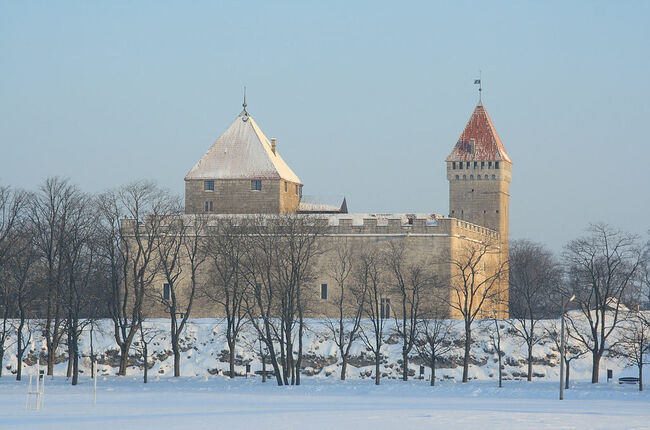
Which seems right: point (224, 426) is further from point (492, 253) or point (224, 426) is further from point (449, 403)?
point (492, 253)

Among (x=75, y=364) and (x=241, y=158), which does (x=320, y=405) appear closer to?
(x=75, y=364)

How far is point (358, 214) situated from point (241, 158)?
995cm

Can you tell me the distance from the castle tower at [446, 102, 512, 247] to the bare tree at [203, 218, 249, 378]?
2260cm

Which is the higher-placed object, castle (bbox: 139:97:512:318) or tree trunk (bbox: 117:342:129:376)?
castle (bbox: 139:97:512:318)

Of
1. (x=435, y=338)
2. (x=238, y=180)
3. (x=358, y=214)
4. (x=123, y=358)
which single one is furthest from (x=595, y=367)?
(x=238, y=180)

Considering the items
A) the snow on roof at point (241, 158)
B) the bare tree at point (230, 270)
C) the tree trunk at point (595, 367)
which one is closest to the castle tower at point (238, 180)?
the snow on roof at point (241, 158)

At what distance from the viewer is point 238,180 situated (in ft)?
253

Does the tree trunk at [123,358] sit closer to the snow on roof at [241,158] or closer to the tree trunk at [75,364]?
the tree trunk at [75,364]

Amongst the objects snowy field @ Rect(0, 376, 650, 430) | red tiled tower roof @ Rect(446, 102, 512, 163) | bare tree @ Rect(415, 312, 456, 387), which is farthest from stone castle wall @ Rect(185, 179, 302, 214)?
snowy field @ Rect(0, 376, 650, 430)

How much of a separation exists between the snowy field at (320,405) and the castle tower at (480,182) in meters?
33.8

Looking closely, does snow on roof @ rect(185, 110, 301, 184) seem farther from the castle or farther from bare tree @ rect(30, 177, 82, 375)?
bare tree @ rect(30, 177, 82, 375)

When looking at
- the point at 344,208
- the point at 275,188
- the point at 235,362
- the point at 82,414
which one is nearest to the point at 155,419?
the point at 82,414

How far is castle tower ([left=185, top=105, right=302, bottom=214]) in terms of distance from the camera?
76.8 meters

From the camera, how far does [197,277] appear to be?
70688 mm
